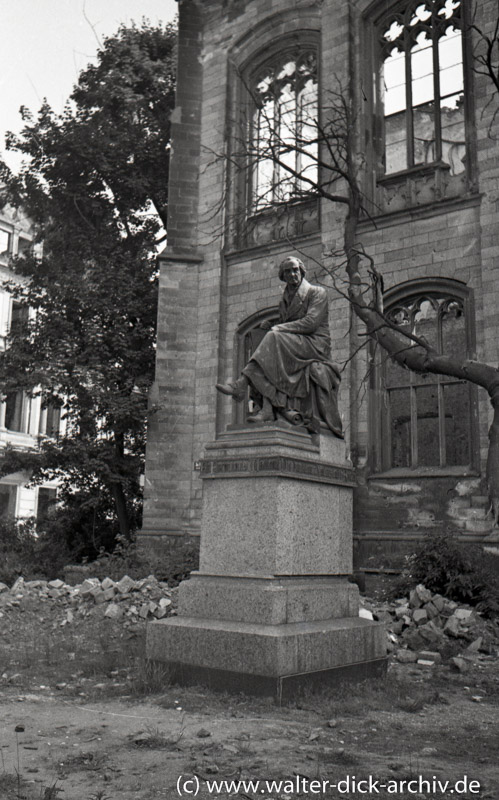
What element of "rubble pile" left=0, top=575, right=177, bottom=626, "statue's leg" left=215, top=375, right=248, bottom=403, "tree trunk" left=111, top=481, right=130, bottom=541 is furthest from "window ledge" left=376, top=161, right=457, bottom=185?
"tree trunk" left=111, top=481, right=130, bottom=541

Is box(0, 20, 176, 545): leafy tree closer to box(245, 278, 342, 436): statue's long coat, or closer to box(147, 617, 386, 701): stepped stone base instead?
box(245, 278, 342, 436): statue's long coat

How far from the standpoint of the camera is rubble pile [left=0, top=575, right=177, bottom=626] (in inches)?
392

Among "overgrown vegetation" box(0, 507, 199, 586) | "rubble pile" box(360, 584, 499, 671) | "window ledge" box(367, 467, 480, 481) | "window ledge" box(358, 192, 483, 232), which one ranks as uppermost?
"window ledge" box(358, 192, 483, 232)

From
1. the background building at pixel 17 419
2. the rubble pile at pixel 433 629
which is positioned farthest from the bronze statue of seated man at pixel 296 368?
the background building at pixel 17 419

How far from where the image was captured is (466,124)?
14.2 meters

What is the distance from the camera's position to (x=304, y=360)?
7535 millimetres

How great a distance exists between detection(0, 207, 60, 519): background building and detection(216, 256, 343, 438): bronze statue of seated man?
26049mm

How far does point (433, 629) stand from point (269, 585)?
3.60 meters

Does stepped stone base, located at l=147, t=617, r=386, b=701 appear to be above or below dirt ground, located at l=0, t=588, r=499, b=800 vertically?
above

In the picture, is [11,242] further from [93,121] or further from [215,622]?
[215,622]

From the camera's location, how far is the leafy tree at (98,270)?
58.7 feet

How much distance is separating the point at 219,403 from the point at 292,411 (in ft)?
30.3

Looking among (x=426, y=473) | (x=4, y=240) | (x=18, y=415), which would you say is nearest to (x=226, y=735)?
(x=426, y=473)

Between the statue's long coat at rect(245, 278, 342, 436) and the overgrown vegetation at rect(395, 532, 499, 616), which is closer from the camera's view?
the statue's long coat at rect(245, 278, 342, 436)
